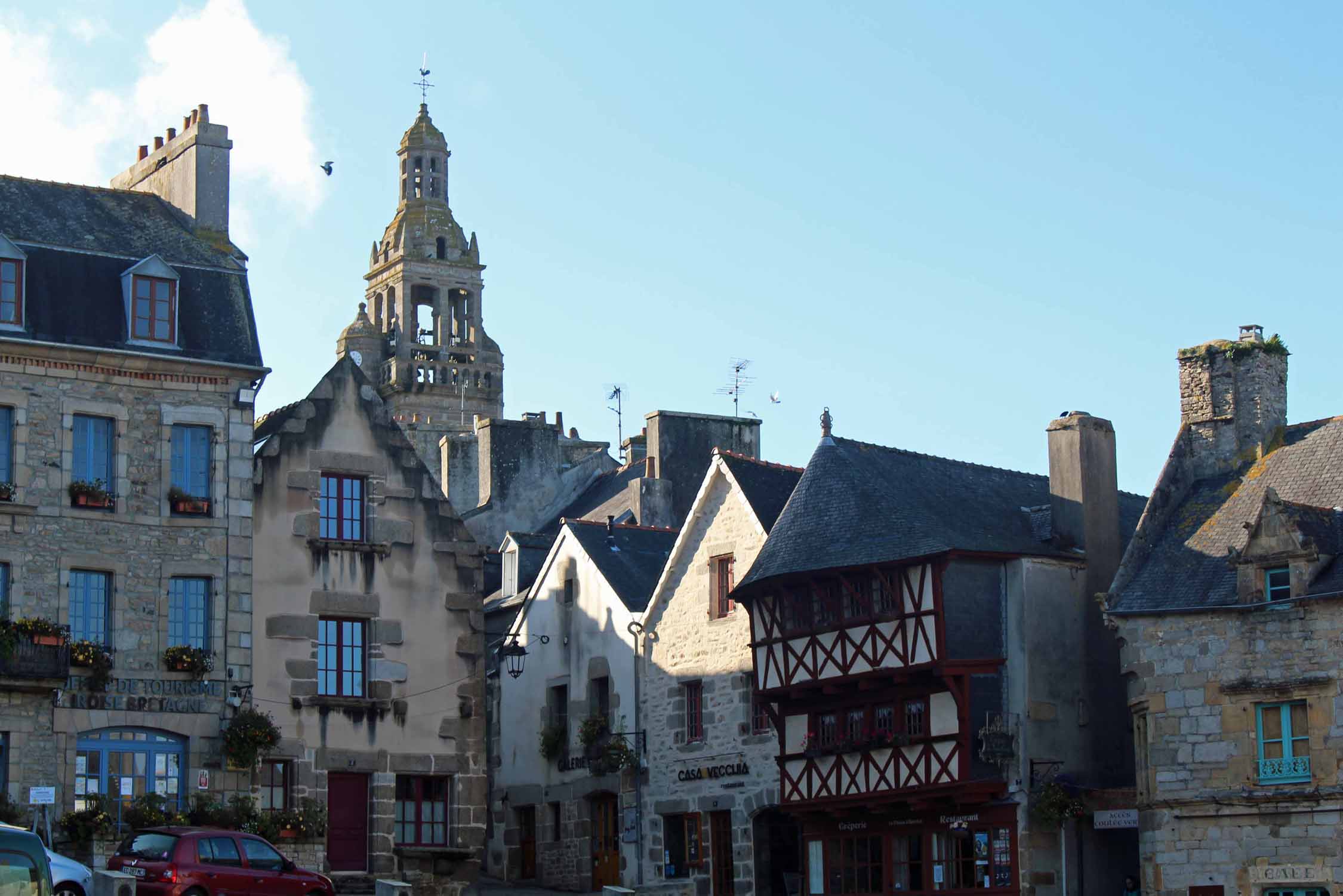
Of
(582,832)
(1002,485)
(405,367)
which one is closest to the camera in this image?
(1002,485)

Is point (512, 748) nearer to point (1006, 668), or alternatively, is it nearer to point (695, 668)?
point (695, 668)

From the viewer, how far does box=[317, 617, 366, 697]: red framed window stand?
36.2 m

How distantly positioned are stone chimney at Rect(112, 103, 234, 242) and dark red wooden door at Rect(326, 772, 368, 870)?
8.79 metres

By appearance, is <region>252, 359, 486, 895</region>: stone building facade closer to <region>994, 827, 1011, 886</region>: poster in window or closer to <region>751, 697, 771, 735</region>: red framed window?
<region>751, 697, 771, 735</region>: red framed window

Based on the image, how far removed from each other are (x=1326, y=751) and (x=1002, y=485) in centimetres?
871

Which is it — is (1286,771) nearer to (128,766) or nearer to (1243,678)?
(1243,678)

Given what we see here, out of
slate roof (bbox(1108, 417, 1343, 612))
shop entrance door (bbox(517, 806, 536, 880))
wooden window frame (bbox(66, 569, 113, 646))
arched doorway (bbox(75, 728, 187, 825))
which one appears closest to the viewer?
arched doorway (bbox(75, 728, 187, 825))

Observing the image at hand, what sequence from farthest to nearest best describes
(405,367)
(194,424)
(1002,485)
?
(405,367), (1002,485), (194,424)

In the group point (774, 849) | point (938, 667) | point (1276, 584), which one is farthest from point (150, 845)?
point (1276, 584)

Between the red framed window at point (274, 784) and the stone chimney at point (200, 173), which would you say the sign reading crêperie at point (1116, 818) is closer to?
the red framed window at point (274, 784)

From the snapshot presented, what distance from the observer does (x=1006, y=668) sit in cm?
3553

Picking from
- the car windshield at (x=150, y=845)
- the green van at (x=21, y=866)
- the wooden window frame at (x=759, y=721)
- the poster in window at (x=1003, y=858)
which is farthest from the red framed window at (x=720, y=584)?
the green van at (x=21, y=866)

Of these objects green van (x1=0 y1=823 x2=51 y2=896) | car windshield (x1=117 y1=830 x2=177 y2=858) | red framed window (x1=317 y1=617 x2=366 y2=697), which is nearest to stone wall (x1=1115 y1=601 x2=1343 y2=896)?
red framed window (x1=317 y1=617 x2=366 y2=697)

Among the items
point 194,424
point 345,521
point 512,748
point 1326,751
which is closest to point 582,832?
point 512,748
